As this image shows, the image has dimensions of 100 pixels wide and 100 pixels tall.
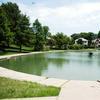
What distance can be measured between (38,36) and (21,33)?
1123 cm

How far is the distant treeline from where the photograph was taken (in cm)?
4707

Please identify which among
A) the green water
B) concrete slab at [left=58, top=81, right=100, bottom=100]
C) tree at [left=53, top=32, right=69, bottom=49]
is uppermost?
tree at [left=53, top=32, right=69, bottom=49]

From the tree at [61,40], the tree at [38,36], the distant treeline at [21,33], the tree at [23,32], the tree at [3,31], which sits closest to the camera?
the tree at [3,31]

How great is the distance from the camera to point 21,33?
177ft

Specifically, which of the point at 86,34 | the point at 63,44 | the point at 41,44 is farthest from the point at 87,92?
the point at 86,34

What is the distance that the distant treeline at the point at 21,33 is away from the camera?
4707cm

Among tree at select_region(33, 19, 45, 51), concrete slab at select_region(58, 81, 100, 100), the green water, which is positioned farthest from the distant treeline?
concrete slab at select_region(58, 81, 100, 100)

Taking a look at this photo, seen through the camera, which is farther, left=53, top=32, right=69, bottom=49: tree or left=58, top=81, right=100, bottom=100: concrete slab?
left=53, top=32, right=69, bottom=49: tree

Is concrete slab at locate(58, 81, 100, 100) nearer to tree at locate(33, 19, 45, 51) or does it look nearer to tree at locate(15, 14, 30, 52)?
tree at locate(15, 14, 30, 52)

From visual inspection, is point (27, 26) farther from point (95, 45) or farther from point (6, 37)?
point (95, 45)

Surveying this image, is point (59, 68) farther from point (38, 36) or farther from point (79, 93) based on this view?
point (38, 36)

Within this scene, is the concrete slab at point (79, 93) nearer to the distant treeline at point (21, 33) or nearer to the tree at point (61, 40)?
the distant treeline at point (21, 33)

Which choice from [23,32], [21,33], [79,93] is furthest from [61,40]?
[79,93]

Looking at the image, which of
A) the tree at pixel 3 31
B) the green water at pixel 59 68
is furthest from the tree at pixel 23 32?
the green water at pixel 59 68
